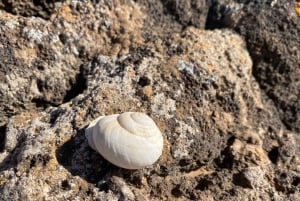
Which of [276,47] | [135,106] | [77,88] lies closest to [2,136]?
[77,88]

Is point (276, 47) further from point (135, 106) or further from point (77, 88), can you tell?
point (77, 88)

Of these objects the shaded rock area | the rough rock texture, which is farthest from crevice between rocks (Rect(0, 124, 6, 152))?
the rough rock texture

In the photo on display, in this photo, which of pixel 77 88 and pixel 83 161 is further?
pixel 77 88

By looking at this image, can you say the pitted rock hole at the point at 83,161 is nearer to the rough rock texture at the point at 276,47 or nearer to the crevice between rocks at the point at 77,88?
the crevice between rocks at the point at 77,88

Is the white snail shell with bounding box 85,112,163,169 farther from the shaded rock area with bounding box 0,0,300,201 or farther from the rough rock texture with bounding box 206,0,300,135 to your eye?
the rough rock texture with bounding box 206,0,300,135

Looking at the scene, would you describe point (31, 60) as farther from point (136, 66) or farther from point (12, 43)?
point (136, 66)

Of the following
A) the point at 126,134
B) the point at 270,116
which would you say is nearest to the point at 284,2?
the point at 270,116
